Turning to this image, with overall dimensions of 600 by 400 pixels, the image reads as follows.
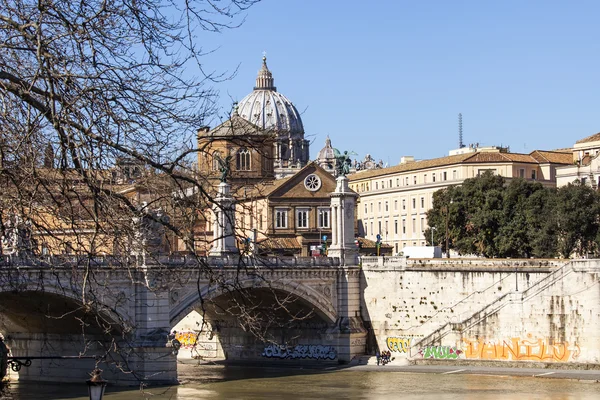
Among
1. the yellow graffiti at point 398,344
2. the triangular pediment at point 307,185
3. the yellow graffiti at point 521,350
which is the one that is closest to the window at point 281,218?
the triangular pediment at point 307,185

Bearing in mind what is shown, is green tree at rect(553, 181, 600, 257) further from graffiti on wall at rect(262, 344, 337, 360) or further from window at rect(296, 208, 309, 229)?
window at rect(296, 208, 309, 229)

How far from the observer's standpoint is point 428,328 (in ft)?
217

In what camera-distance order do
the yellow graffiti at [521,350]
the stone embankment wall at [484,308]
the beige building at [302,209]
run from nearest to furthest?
the stone embankment wall at [484,308]
the yellow graffiti at [521,350]
the beige building at [302,209]

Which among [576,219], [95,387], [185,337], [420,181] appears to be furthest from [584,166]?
[95,387]

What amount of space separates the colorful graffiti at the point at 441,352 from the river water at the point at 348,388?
7.96 ft

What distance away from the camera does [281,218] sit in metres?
97.7

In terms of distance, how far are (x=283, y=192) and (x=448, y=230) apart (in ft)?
52.8

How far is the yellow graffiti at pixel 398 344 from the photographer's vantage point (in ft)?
220

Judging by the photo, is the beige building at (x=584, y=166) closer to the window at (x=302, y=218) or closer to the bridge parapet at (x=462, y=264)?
the window at (x=302, y=218)

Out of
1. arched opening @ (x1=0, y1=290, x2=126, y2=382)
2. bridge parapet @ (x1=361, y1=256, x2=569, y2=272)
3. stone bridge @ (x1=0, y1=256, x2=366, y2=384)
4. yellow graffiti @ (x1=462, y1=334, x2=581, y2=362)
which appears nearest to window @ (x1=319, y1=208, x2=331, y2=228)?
stone bridge @ (x1=0, y1=256, x2=366, y2=384)

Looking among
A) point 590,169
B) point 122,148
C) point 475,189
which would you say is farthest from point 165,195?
point 590,169

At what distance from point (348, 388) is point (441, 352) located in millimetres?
9014

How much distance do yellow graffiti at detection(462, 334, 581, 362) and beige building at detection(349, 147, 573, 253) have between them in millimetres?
45331

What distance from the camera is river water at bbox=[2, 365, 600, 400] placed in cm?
5319
